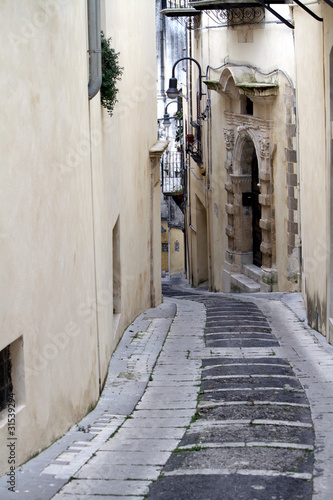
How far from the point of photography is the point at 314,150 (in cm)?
1207

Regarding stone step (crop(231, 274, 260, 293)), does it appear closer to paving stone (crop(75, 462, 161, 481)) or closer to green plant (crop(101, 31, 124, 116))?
green plant (crop(101, 31, 124, 116))

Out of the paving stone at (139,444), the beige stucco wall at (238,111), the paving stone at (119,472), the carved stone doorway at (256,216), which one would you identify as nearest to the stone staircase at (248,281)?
the carved stone doorway at (256,216)

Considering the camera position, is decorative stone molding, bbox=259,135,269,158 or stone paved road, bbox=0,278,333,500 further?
decorative stone molding, bbox=259,135,269,158

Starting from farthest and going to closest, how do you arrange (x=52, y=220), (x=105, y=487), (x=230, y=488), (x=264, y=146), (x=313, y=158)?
(x=264, y=146) < (x=313, y=158) < (x=52, y=220) < (x=105, y=487) < (x=230, y=488)

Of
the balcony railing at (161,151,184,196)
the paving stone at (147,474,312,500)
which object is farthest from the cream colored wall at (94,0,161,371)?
the balcony railing at (161,151,184,196)

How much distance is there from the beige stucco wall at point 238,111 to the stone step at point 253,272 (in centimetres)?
131

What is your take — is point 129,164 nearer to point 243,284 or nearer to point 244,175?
point 243,284

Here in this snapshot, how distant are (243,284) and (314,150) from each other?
8862 millimetres

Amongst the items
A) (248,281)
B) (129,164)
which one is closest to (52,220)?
(129,164)

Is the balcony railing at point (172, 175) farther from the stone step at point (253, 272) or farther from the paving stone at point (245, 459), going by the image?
the paving stone at point (245, 459)

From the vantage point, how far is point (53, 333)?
6.80 metres

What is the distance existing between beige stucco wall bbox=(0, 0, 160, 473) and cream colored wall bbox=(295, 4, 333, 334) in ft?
9.11

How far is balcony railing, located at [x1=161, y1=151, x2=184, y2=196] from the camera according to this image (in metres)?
32.3

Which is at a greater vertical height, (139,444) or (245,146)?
(245,146)
